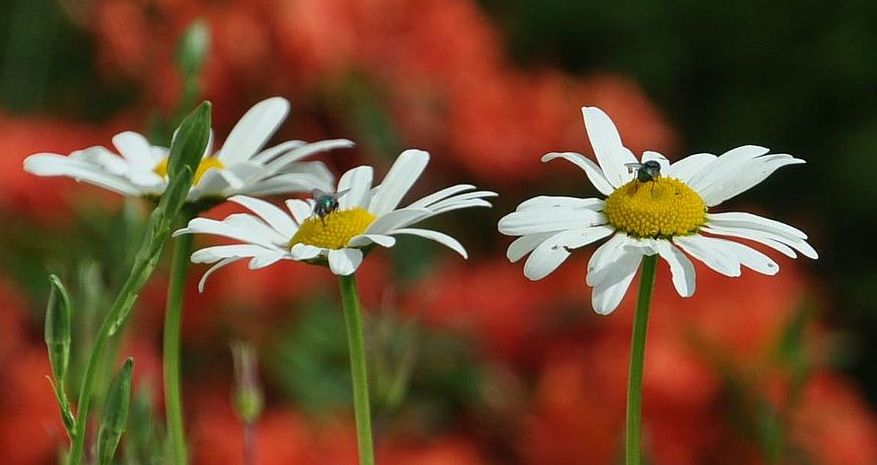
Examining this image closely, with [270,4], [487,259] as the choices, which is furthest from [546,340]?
[270,4]

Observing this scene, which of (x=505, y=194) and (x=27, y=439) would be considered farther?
(x=505, y=194)

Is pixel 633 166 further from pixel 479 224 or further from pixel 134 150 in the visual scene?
pixel 479 224

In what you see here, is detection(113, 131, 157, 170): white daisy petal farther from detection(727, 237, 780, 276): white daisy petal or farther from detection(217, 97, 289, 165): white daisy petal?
detection(727, 237, 780, 276): white daisy petal

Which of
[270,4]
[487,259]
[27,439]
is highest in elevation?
[270,4]

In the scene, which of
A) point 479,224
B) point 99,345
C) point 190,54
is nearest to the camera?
point 99,345

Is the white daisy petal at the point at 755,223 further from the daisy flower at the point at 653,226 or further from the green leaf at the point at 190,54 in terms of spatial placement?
the green leaf at the point at 190,54

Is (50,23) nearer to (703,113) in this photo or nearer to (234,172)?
(703,113)

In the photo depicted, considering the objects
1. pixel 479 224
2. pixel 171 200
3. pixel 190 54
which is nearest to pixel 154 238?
pixel 171 200
